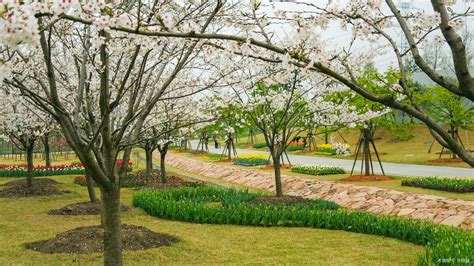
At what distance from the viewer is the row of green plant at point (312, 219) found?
21.7ft

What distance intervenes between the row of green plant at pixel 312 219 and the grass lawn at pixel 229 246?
8.0 inches

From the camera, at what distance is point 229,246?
25.5ft

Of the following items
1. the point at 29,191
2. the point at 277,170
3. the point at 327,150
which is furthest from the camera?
the point at 327,150

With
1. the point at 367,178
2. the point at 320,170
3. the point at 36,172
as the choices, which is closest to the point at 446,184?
the point at 367,178

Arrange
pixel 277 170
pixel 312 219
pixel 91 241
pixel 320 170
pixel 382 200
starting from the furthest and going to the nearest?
pixel 320 170 < pixel 277 170 < pixel 382 200 < pixel 312 219 < pixel 91 241

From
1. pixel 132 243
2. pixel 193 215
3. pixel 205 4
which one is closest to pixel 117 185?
pixel 132 243

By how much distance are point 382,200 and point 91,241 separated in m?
7.29

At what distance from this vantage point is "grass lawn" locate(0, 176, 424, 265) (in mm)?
6859

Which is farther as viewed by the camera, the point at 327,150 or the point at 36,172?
the point at 327,150

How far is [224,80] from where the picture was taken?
853cm

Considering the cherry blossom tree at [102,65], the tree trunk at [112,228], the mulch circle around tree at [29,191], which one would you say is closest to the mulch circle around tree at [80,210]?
the cherry blossom tree at [102,65]

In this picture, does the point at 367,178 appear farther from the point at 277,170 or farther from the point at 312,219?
the point at 312,219

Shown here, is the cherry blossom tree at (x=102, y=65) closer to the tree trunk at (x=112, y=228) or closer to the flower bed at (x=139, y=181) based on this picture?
the tree trunk at (x=112, y=228)

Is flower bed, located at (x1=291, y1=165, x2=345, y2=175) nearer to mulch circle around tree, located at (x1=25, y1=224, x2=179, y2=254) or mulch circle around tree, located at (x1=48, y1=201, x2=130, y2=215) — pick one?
mulch circle around tree, located at (x1=48, y1=201, x2=130, y2=215)
